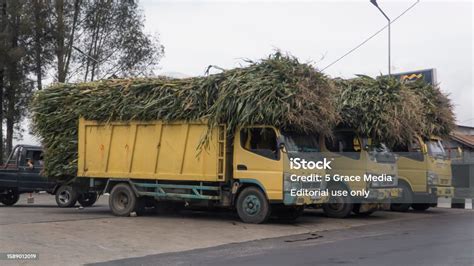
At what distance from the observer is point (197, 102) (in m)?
14.4

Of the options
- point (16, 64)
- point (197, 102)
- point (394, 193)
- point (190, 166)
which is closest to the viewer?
point (197, 102)

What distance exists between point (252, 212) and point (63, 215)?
5568mm

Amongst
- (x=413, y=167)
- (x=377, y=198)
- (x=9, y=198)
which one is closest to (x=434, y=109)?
(x=413, y=167)

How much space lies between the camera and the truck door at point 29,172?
19.8 metres

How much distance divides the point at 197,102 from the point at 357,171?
4634mm

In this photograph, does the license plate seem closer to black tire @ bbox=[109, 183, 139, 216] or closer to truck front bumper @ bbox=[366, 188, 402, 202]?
truck front bumper @ bbox=[366, 188, 402, 202]

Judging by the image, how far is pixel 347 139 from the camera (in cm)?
1591

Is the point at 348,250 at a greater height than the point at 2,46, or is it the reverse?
the point at 2,46

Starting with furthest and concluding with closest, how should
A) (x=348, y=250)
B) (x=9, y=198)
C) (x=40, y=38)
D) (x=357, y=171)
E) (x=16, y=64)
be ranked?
(x=40, y=38) < (x=16, y=64) < (x=9, y=198) < (x=357, y=171) < (x=348, y=250)

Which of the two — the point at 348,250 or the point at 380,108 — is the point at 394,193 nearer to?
the point at 380,108

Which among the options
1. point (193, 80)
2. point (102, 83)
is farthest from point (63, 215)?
point (193, 80)

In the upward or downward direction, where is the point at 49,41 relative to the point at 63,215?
upward

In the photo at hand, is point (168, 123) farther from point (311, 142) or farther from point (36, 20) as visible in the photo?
point (36, 20)

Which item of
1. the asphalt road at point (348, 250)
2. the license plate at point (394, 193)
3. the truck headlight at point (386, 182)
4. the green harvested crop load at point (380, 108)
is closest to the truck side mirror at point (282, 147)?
the asphalt road at point (348, 250)
